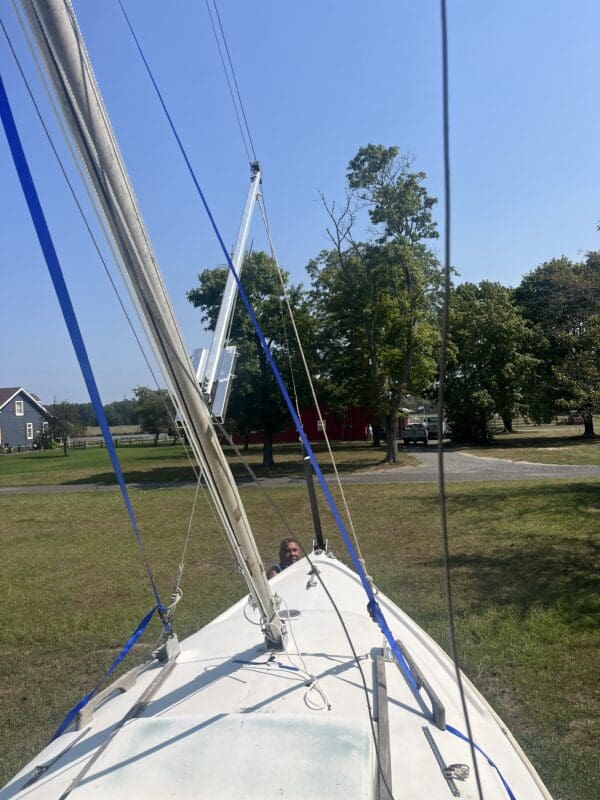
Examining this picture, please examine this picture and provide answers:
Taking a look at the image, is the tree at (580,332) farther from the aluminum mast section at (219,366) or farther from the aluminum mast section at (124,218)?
the aluminum mast section at (124,218)

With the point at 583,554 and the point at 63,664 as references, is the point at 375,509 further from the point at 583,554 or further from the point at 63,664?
the point at 63,664

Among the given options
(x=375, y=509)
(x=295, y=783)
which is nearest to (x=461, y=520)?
(x=375, y=509)

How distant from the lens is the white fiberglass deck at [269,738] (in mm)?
2508

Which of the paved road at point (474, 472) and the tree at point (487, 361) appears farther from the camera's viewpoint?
the tree at point (487, 361)

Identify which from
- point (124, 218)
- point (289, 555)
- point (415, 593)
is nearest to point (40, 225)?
point (124, 218)

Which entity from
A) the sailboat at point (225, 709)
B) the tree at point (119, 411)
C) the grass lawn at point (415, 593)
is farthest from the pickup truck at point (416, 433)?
the tree at point (119, 411)

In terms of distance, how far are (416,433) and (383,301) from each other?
16623 mm

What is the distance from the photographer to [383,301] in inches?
1043

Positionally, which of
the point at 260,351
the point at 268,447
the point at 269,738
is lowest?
the point at 269,738

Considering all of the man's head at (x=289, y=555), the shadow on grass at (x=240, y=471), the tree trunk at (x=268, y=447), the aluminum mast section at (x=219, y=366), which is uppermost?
the aluminum mast section at (x=219, y=366)

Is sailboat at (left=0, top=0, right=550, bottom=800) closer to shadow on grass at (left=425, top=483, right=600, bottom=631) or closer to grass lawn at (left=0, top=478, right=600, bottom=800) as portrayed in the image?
grass lawn at (left=0, top=478, right=600, bottom=800)

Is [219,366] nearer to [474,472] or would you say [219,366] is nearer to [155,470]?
[474,472]

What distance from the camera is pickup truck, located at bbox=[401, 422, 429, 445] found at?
41.2 m

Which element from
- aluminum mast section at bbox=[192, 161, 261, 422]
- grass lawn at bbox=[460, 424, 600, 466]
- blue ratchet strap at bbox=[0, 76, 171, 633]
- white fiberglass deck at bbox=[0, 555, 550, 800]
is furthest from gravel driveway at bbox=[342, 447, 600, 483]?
blue ratchet strap at bbox=[0, 76, 171, 633]
